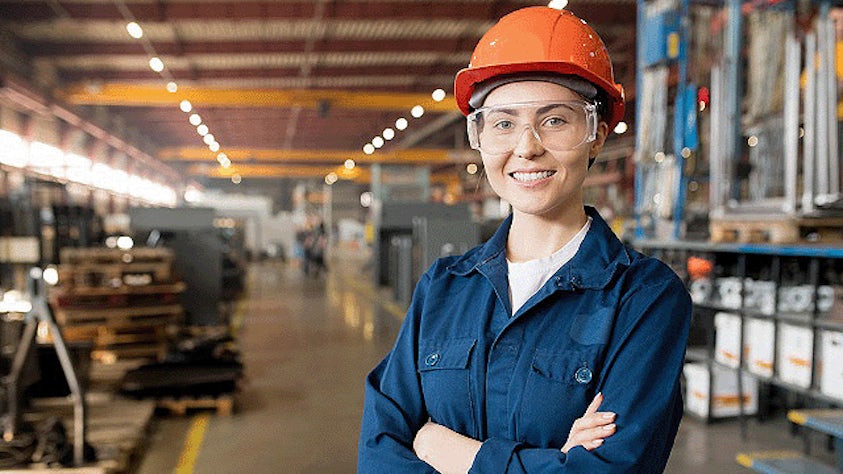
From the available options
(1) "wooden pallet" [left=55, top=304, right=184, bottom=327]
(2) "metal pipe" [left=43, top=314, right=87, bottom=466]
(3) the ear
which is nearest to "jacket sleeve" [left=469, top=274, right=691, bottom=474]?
(3) the ear

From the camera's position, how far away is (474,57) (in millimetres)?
1688

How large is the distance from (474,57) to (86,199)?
22.1 metres

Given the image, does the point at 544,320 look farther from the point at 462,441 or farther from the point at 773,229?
the point at 773,229

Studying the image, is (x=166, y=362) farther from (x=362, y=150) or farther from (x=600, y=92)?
(x=362, y=150)

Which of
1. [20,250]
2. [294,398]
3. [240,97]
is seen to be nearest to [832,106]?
[294,398]

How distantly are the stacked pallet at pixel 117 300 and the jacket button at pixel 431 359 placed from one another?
6650 millimetres

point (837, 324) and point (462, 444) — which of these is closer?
point (462, 444)

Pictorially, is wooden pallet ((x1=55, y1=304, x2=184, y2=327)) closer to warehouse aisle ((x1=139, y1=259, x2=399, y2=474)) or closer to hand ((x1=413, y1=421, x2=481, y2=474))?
warehouse aisle ((x1=139, y1=259, x2=399, y2=474))

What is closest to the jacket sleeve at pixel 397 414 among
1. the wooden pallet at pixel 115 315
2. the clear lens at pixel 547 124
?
the clear lens at pixel 547 124

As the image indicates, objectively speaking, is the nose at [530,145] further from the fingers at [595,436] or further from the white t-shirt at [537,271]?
the fingers at [595,436]

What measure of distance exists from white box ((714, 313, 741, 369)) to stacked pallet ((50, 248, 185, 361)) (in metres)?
5.61

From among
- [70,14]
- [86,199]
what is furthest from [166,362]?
[86,199]

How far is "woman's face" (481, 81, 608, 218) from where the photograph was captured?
1.57 meters

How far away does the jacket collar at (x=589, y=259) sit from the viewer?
1.59m
